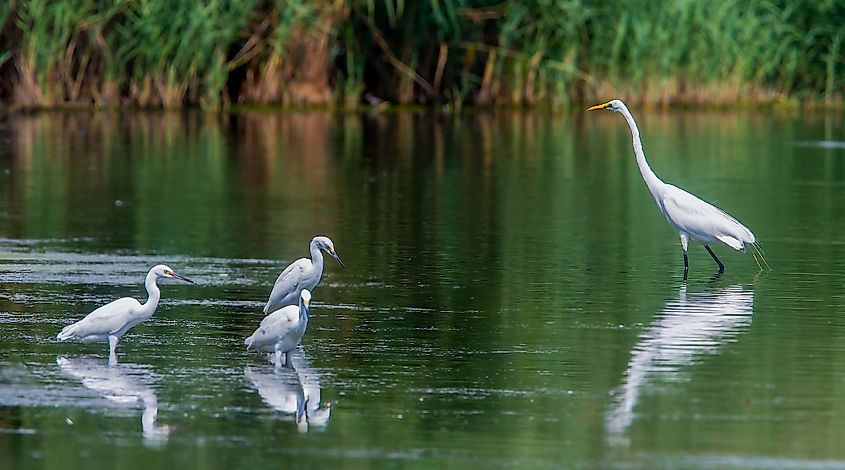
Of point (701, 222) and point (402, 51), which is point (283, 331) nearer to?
→ point (701, 222)

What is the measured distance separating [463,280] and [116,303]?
11.8 ft

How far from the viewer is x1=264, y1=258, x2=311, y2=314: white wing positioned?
10398mm

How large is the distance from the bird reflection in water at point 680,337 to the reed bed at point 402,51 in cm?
1812

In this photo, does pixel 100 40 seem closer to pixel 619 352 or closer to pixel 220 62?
pixel 220 62

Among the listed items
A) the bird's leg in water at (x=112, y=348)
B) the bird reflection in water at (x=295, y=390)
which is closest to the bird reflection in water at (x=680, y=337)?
the bird reflection in water at (x=295, y=390)

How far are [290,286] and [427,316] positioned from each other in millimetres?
860

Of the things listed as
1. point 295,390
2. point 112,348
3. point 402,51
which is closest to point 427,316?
point 112,348

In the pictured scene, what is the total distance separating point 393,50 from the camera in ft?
105

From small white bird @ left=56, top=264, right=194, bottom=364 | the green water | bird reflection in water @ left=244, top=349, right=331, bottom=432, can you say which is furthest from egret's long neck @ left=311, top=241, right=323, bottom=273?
small white bird @ left=56, top=264, right=194, bottom=364

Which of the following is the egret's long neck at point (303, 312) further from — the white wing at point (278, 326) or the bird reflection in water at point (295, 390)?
the bird reflection in water at point (295, 390)

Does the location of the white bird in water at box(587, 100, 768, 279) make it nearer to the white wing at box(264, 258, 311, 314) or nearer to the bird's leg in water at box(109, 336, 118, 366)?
the white wing at box(264, 258, 311, 314)

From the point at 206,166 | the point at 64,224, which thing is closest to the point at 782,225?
the point at 64,224

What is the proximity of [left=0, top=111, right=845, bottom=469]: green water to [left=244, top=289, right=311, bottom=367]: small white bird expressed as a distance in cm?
12

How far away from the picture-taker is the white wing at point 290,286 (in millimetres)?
10398
